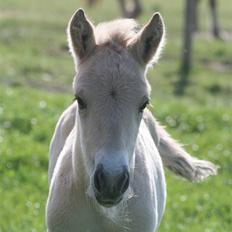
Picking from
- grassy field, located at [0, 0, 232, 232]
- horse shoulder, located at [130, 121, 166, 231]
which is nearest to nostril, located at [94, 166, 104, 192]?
horse shoulder, located at [130, 121, 166, 231]

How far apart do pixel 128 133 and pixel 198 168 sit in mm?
2451

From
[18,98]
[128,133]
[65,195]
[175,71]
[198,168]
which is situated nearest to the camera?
[128,133]

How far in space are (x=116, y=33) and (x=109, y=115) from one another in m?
0.73

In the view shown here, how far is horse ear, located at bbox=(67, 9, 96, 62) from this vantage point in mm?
4598

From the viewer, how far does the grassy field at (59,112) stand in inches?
309

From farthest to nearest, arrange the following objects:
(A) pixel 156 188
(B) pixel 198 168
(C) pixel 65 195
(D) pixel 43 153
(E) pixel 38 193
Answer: (D) pixel 43 153, (E) pixel 38 193, (B) pixel 198 168, (A) pixel 156 188, (C) pixel 65 195

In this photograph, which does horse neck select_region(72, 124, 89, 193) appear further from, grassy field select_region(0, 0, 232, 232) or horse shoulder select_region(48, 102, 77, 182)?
grassy field select_region(0, 0, 232, 232)

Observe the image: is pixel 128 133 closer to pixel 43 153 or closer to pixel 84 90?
pixel 84 90

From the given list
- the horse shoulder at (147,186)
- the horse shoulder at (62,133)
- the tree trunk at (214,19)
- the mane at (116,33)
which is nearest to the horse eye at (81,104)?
the mane at (116,33)

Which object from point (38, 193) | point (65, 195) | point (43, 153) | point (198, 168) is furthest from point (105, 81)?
point (43, 153)

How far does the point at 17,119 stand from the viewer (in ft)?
35.2

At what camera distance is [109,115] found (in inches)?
167

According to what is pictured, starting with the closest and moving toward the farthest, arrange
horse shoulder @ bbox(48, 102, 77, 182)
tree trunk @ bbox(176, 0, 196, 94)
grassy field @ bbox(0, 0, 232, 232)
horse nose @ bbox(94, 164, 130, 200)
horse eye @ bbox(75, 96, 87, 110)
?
horse nose @ bbox(94, 164, 130, 200) → horse eye @ bbox(75, 96, 87, 110) → horse shoulder @ bbox(48, 102, 77, 182) → grassy field @ bbox(0, 0, 232, 232) → tree trunk @ bbox(176, 0, 196, 94)

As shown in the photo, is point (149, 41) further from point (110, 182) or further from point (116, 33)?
point (110, 182)
